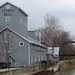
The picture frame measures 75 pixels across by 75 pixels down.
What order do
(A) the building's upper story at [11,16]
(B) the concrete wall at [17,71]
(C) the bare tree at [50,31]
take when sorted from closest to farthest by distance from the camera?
(B) the concrete wall at [17,71] → (A) the building's upper story at [11,16] → (C) the bare tree at [50,31]

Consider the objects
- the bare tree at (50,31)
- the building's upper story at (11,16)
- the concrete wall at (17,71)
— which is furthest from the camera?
the bare tree at (50,31)

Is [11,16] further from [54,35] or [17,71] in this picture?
[54,35]

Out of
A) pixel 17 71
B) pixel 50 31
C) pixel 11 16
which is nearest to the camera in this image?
pixel 17 71

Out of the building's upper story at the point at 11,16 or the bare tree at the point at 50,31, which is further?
the bare tree at the point at 50,31

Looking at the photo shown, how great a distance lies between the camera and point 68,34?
7869 centimetres

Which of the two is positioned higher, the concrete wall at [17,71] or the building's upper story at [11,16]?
the building's upper story at [11,16]

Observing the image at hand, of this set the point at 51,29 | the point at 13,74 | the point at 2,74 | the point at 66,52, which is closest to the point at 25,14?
the point at 13,74

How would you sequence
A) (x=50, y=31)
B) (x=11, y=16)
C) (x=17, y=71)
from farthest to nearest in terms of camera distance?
(x=50, y=31)
(x=11, y=16)
(x=17, y=71)

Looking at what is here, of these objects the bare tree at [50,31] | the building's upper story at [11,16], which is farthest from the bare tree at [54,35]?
the building's upper story at [11,16]

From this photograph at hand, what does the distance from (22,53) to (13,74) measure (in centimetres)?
1287

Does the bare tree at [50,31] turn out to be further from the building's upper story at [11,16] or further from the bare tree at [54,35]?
the building's upper story at [11,16]

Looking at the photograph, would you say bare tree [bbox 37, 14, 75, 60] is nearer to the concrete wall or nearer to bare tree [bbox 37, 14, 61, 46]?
bare tree [bbox 37, 14, 61, 46]

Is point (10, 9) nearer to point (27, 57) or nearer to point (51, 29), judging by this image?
point (27, 57)

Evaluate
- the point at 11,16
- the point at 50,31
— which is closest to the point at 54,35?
the point at 50,31
